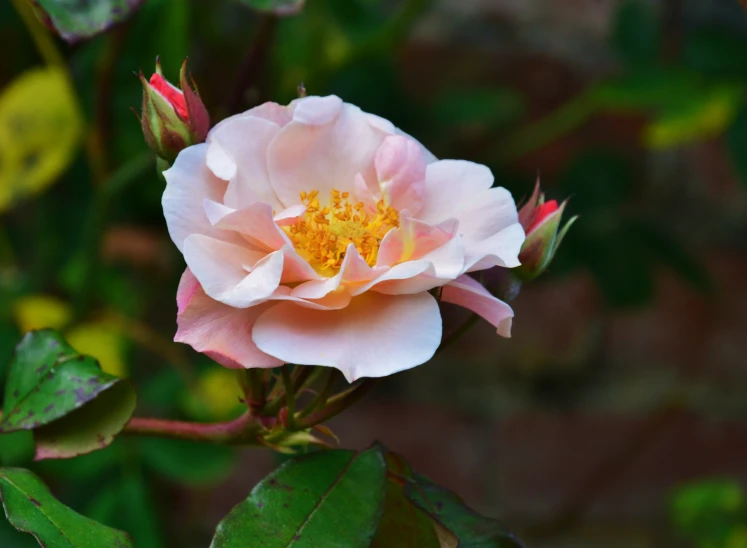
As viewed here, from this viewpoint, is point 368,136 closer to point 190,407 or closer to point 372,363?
point 372,363

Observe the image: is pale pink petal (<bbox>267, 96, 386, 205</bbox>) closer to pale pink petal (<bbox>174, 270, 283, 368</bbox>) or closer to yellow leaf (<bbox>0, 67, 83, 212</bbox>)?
pale pink petal (<bbox>174, 270, 283, 368</bbox>)

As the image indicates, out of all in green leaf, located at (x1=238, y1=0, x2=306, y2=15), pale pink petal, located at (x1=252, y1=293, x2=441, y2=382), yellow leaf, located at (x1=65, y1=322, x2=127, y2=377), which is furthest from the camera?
yellow leaf, located at (x1=65, y1=322, x2=127, y2=377)

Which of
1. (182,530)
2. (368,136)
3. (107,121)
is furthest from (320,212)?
→ (182,530)

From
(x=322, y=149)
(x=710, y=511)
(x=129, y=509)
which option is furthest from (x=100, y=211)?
(x=710, y=511)

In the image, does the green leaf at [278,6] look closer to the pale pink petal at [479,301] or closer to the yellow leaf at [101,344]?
the pale pink petal at [479,301]

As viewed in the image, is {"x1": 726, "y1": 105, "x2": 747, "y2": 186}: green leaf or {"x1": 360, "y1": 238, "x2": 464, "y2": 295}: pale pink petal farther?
{"x1": 726, "y1": 105, "x2": 747, "y2": 186}: green leaf

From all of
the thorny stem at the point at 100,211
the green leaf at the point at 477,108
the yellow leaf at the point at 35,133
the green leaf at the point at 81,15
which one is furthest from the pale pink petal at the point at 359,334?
the green leaf at the point at 477,108

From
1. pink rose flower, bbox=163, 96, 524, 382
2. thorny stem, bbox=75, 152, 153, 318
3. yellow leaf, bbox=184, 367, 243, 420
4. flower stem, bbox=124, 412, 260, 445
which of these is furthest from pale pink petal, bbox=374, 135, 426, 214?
yellow leaf, bbox=184, 367, 243, 420

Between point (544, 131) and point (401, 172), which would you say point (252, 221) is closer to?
point (401, 172)
